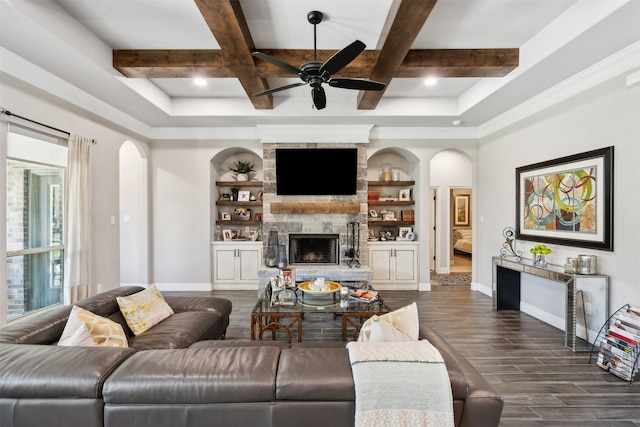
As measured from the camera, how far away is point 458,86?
4.32 m

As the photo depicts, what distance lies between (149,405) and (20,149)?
342cm

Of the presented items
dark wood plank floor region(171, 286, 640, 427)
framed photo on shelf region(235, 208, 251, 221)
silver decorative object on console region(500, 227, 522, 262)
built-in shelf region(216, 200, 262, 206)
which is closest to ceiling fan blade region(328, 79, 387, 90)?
dark wood plank floor region(171, 286, 640, 427)

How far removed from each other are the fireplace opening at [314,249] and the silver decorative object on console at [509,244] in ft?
8.45

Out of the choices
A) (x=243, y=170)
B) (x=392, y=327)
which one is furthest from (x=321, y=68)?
(x=243, y=170)

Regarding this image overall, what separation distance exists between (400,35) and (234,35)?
144 centimetres

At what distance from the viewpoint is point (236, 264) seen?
220 inches

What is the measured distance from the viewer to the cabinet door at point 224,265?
558 centimetres

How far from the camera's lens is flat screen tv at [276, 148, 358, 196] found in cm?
531

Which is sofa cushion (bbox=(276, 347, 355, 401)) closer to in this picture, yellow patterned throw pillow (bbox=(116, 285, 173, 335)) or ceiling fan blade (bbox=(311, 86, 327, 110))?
yellow patterned throw pillow (bbox=(116, 285, 173, 335))

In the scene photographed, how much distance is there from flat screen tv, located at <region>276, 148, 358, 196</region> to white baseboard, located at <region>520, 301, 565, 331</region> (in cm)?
303

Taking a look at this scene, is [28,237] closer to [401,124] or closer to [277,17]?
[277,17]

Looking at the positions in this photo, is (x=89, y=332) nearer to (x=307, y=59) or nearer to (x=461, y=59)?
(x=307, y=59)

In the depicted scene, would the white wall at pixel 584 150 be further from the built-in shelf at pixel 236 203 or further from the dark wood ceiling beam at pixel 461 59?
the built-in shelf at pixel 236 203

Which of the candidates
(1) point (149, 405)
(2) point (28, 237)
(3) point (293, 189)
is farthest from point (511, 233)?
(2) point (28, 237)
